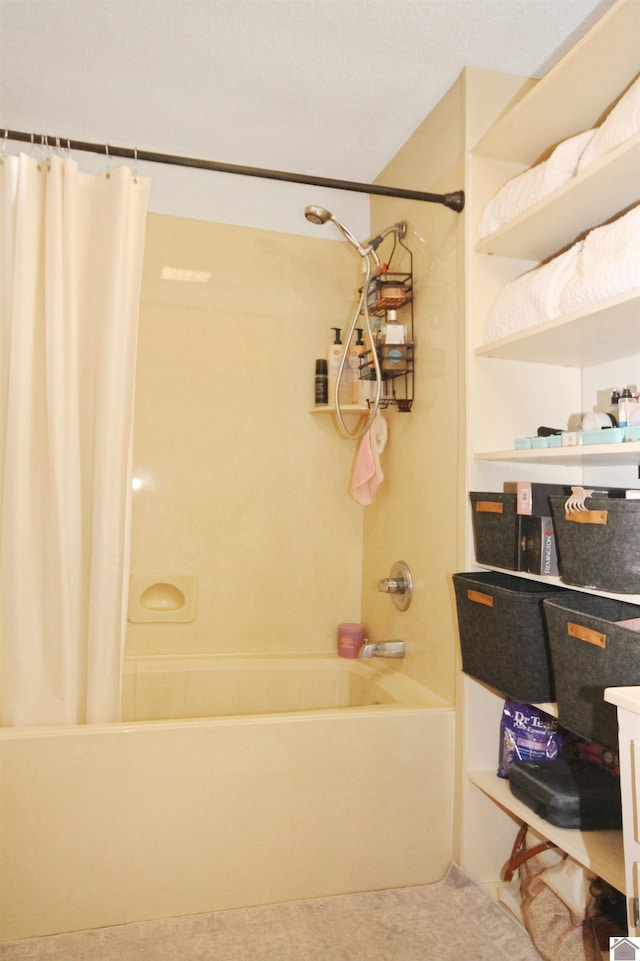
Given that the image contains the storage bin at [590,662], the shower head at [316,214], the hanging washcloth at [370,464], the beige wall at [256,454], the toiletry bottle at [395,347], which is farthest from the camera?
the beige wall at [256,454]

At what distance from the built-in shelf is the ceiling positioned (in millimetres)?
1133

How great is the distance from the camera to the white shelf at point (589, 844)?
128cm

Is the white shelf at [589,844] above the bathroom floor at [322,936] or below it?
above

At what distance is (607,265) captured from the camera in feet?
4.41

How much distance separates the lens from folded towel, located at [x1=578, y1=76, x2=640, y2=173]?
4.32 ft

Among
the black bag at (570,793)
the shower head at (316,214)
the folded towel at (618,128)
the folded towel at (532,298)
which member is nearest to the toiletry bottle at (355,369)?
the shower head at (316,214)

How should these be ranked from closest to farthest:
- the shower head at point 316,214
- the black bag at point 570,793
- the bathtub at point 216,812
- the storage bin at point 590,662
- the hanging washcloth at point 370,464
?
the storage bin at point 590,662
the black bag at point 570,793
the bathtub at point 216,812
the shower head at point 316,214
the hanging washcloth at point 370,464

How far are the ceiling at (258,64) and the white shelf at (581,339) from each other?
2.79 feet

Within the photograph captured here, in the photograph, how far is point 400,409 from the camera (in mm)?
2211

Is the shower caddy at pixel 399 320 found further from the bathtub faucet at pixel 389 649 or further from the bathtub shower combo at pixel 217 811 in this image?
the bathtub shower combo at pixel 217 811

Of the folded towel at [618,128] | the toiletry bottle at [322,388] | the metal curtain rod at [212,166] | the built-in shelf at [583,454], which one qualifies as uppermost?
the metal curtain rod at [212,166]

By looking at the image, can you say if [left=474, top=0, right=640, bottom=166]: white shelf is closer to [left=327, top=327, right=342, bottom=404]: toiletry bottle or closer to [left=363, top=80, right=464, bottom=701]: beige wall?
[left=363, top=80, right=464, bottom=701]: beige wall

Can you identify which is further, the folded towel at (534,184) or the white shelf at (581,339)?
the folded towel at (534,184)

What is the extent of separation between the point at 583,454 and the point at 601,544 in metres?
0.20
